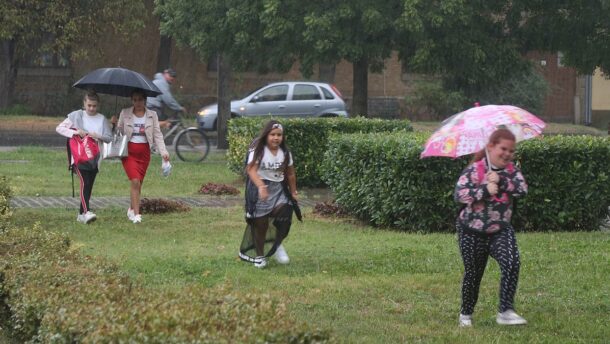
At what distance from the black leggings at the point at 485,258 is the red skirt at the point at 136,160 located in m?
6.44

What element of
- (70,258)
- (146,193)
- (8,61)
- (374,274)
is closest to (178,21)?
(146,193)

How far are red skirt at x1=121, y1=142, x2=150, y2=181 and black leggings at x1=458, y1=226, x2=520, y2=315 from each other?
21.1 feet

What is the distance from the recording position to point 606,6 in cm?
2248

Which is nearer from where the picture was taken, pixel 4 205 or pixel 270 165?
pixel 270 165

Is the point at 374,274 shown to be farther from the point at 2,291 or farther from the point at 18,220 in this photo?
the point at 18,220

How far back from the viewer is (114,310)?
18.3ft

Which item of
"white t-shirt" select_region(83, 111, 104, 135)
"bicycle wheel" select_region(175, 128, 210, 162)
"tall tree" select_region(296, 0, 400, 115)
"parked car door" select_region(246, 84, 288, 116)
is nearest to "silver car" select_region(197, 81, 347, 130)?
"parked car door" select_region(246, 84, 288, 116)

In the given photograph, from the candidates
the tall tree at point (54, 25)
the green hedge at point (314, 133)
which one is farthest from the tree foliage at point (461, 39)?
the tall tree at point (54, 25)

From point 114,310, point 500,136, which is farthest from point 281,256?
point 114,310

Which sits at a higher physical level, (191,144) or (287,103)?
(287,103)

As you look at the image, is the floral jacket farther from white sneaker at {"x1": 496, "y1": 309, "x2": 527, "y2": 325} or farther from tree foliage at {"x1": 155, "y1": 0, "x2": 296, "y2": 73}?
tree foliage at {"x1": 155, "y1": 0, "x2": 296, "y2": 73}

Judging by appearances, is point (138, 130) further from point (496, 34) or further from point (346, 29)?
point (496, 34)

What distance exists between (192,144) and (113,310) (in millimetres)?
17830

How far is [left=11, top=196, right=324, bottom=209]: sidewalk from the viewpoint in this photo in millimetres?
14844
